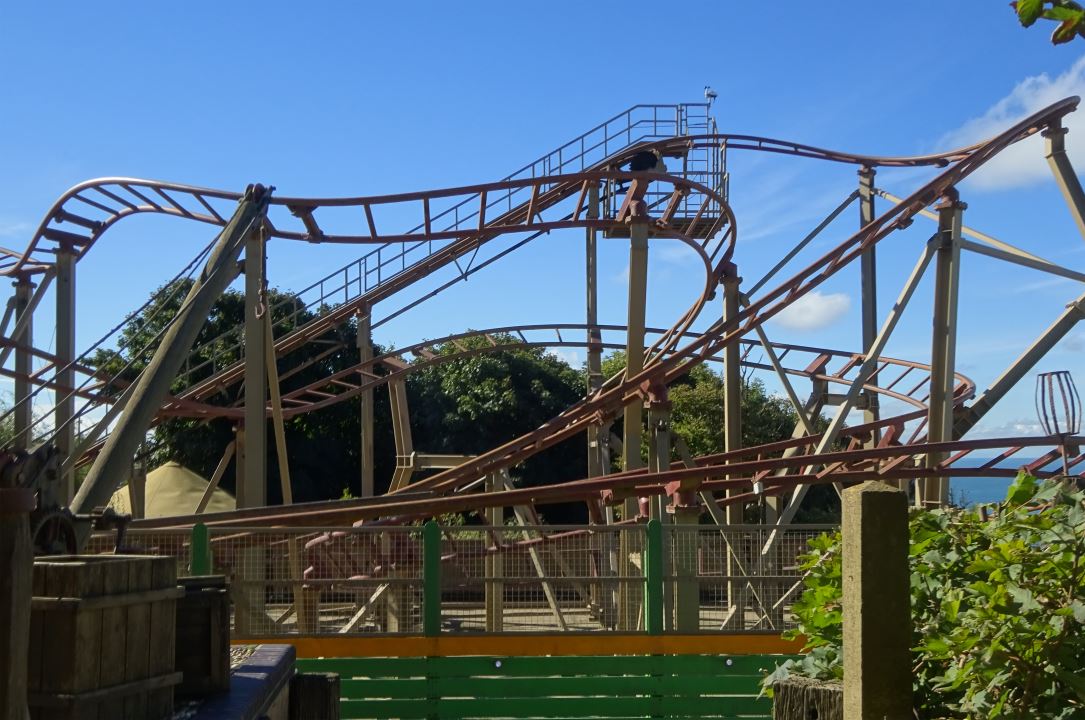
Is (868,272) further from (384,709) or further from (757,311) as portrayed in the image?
(384,709)

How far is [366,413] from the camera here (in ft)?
63.0

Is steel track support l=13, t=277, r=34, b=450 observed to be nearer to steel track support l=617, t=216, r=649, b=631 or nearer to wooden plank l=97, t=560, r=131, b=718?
steel track support l=617, t=216, r=649, b=631

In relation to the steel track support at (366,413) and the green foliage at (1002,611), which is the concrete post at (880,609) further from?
the steel track support at (366,413)

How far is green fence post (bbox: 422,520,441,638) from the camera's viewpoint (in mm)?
8422

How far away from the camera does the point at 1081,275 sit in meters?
13.6

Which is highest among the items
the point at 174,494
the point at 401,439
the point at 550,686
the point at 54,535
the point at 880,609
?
the point at 401,439

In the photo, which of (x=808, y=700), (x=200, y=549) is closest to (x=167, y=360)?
(x=200, y=549)

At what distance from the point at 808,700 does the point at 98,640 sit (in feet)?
6.25

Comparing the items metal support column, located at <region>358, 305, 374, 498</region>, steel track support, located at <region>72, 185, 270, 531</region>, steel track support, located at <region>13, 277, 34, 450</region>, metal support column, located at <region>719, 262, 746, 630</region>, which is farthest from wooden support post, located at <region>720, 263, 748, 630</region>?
steel track support, located at <region>13, 277, 34, 450</region>

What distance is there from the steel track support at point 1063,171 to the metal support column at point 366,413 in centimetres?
1025

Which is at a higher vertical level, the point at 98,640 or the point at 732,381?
the point at 732,381

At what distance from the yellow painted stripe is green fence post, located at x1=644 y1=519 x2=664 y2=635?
104 millimetres

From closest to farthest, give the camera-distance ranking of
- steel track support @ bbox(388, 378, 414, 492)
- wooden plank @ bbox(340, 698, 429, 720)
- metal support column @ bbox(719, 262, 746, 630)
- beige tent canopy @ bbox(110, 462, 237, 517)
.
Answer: wooden plank @ bbox(340, 698, 429, 720)
metal support column @ bbox(719, 262, 746, 630)
steel track support @ bbox(388, 378, 414, 492)
beige tent canopy @ bbox(110, 462, 237, 517)

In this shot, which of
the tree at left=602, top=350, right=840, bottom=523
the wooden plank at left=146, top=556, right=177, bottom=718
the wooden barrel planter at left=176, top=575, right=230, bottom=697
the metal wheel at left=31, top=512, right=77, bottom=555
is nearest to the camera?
the wooden plank at left=146, top=556, right=177, bottom=718
